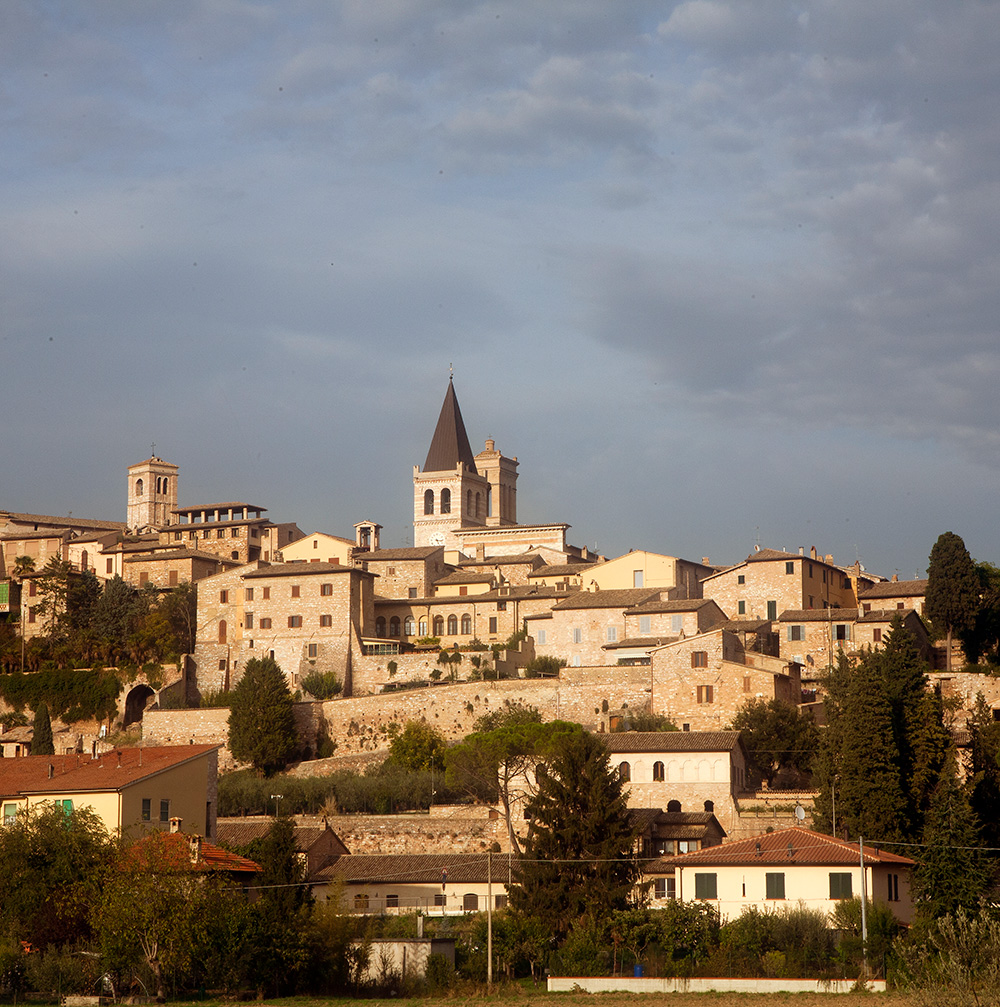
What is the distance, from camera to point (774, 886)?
38781mm

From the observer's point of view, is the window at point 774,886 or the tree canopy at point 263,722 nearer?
the window at point 774,886

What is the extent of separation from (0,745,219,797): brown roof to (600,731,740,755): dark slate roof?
13702 millimetres

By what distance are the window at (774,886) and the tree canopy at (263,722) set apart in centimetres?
2811

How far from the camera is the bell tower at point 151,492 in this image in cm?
11069

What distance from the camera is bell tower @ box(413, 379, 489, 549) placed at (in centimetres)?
10725

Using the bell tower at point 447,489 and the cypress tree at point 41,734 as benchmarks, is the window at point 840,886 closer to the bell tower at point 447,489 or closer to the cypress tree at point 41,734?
the cypress tree at point 41,734

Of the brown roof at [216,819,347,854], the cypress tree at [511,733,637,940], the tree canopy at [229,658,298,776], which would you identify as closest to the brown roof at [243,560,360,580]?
the tree canopy at [229,658,298,776]

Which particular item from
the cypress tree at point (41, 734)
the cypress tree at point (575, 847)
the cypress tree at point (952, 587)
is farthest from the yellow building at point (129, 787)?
the cypress tree at point (952, 587)

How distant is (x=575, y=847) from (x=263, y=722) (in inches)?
961

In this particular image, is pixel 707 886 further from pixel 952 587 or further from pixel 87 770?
pixel 952 587

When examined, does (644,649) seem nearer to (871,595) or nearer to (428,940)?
(871,595)

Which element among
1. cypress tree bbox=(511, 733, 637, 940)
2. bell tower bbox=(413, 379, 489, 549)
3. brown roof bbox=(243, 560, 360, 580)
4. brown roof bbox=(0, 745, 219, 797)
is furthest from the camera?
bell tower bbox=(413, 379, 489, 549)

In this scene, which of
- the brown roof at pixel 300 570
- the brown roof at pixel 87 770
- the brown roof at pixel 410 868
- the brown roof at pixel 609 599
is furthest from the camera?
the brown roof at pixel 300 570

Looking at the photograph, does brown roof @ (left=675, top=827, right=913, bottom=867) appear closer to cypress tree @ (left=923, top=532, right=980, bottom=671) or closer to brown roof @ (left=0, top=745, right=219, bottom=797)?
brown roof @ (left=0, top=745, right=219, bottom=797)
